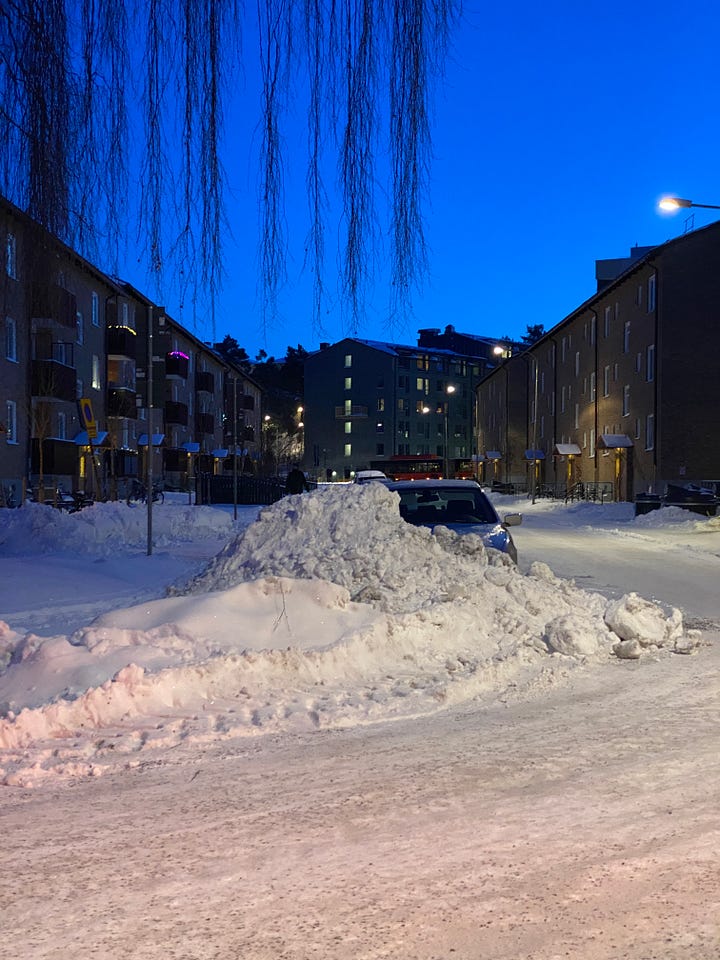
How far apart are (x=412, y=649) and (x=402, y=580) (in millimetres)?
1319

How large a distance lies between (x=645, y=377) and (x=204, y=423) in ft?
131

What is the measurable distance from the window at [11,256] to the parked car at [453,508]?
733 cm

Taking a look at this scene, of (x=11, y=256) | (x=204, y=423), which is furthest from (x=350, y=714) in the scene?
(x=204, y=423)

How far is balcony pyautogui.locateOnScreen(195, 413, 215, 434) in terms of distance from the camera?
74250mm

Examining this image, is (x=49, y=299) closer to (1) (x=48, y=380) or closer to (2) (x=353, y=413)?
(1) (x=48, y=380)

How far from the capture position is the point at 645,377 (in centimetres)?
4566

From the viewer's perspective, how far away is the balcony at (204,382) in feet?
244

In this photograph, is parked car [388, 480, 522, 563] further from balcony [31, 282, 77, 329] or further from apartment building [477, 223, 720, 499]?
apartment building [477, 223, 720, 499]

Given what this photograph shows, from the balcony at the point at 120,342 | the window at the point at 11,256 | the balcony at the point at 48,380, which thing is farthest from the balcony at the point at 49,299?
the balcony at the point at 120,342

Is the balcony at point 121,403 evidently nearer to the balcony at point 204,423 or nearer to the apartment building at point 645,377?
the balcony at point 204,423

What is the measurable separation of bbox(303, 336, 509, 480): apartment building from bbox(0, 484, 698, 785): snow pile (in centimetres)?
9509

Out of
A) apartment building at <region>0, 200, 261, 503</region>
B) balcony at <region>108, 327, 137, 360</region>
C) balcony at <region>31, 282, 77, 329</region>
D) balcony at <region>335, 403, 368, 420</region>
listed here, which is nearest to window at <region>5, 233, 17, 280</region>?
apartment building at <region>0, 200, 261, 503</region>

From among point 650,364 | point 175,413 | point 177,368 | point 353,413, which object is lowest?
point 175,413

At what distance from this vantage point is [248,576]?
31.2 ft
